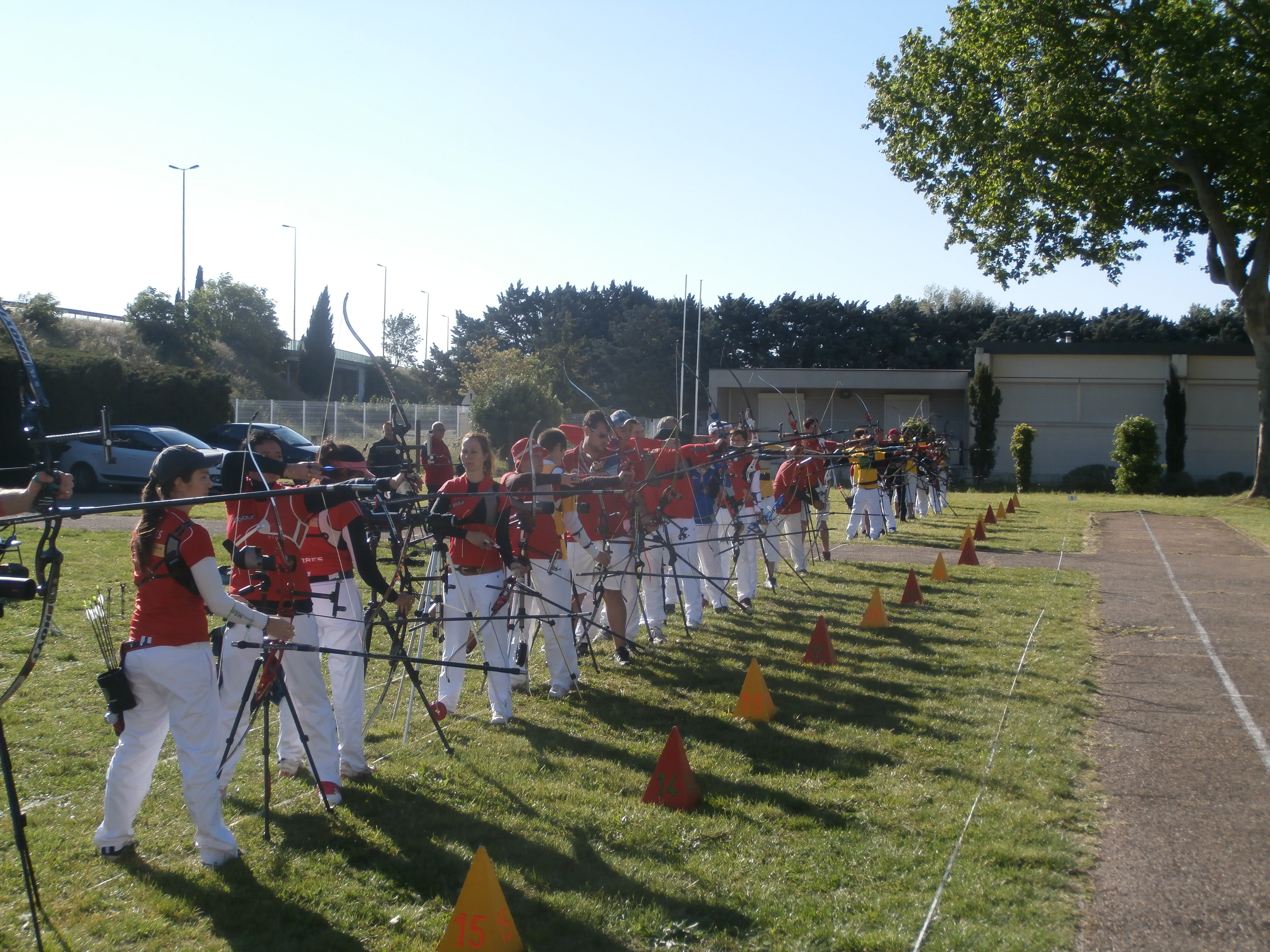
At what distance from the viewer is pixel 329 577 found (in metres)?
5.92

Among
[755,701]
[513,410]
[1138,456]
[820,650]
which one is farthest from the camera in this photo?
[1138,456]

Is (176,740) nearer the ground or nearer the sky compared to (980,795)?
nearer the sky

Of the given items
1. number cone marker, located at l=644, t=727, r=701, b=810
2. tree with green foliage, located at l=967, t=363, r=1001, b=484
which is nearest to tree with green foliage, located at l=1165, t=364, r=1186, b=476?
tree with green foliage, located at l=967, t=363, r=1001, b=484

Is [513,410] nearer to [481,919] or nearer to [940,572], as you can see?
[940,572]

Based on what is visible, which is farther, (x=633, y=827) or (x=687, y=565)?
(x=687, y=565)

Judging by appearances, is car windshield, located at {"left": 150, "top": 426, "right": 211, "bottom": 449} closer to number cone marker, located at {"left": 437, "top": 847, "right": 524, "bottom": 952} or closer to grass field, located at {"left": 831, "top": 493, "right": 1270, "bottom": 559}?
grass field, located at {"left": 831, "top": 493, "right": 1270, "bottom": 559}

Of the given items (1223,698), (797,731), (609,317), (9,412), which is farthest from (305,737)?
(609,317)

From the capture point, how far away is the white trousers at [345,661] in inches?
234

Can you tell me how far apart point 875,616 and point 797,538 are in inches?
158

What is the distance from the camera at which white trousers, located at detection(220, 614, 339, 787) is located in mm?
5402

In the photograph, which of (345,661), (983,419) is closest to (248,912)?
(345,661)

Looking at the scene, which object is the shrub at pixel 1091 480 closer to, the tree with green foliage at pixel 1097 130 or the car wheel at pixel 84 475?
the tree with green foliage at pixel 1097 130

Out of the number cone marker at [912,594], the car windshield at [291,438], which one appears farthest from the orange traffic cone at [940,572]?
the car windshield at [291,438]

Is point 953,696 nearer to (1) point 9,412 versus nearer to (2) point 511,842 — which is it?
(2) point 511,842
